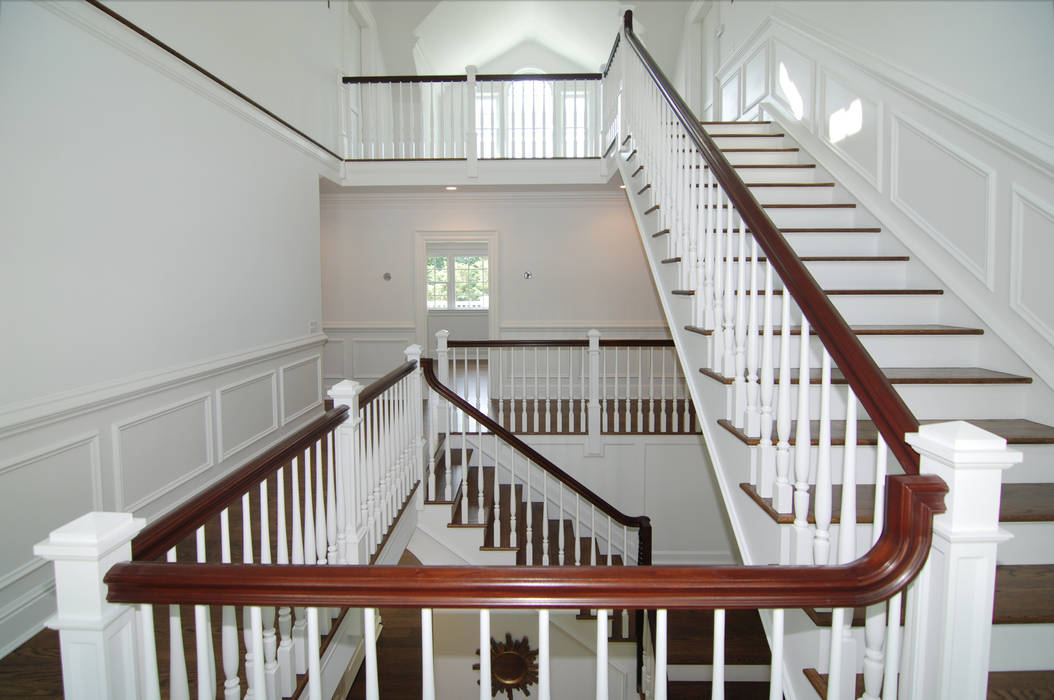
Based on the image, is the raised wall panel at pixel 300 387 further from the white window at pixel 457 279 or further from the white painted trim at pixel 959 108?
the white window at pixel 457 279

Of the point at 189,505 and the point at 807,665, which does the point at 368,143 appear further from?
the point at 807,665

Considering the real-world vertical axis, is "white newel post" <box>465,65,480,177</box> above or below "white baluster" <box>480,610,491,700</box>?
above

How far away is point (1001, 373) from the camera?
2203mm

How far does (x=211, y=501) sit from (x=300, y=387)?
365cm

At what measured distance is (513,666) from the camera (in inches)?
180

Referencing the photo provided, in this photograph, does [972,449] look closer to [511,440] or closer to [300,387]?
[511,440]

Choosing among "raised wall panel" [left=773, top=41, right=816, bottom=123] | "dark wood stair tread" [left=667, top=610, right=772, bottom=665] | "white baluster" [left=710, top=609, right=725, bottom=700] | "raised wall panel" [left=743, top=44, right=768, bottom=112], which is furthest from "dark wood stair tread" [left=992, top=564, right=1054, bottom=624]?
"raised wall panel" [left=743, top=44, right=768, bottom=112]

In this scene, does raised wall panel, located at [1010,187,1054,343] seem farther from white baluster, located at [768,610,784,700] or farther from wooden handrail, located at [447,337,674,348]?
wooden handrail, located at [447,337,674,348]

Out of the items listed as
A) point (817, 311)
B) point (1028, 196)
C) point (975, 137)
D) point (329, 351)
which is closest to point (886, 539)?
point (817, 311)

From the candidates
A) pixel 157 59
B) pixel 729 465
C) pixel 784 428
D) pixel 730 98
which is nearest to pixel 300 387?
pixel 157 59

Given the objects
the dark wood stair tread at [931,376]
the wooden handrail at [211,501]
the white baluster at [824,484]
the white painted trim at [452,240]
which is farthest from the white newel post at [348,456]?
the white painted trim at [452,240]

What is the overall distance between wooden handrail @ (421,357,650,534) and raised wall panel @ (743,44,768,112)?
3812 millimetres

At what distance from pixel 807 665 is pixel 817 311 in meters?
0.98

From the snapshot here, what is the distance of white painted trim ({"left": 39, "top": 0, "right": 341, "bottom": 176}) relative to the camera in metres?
2.38
